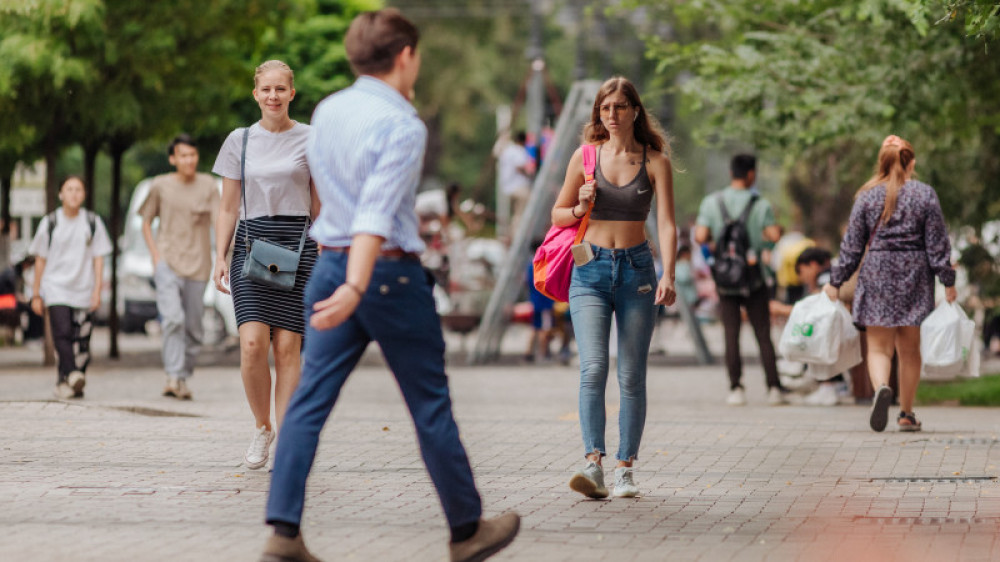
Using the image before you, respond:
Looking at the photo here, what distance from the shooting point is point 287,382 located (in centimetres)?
825

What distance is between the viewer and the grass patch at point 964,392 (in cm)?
1377

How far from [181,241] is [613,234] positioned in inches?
227

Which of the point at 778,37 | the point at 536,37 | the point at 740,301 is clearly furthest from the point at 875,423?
the point at 536,37

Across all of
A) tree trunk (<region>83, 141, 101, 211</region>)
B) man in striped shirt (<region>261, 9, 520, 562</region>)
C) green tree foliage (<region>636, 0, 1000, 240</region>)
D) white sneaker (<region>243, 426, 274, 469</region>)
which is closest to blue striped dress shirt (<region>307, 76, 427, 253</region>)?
man in striped shirt (<region>261, 9, 520, 562</region>)

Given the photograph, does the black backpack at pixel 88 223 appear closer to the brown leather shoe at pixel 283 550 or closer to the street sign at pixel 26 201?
the brown leather shoe at pixel 283 550

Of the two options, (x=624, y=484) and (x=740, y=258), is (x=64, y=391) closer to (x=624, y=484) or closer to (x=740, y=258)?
(x=740, y=258)

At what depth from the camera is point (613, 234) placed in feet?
25.1

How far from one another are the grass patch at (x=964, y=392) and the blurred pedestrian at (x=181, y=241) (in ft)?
18.8

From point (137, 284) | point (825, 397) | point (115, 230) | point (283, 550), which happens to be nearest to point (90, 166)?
point (115, 230)

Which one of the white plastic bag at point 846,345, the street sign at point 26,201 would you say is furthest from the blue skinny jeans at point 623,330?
the street sign at point 26,201

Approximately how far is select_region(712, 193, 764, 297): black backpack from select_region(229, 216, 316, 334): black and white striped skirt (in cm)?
563

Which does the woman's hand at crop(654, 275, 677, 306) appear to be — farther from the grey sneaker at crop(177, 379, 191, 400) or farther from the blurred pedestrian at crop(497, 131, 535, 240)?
the blurred pedestrian at crop(497, 131, 535, 240)

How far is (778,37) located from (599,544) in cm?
892

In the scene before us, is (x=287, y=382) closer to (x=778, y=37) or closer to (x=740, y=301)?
(x=740, y=301)
